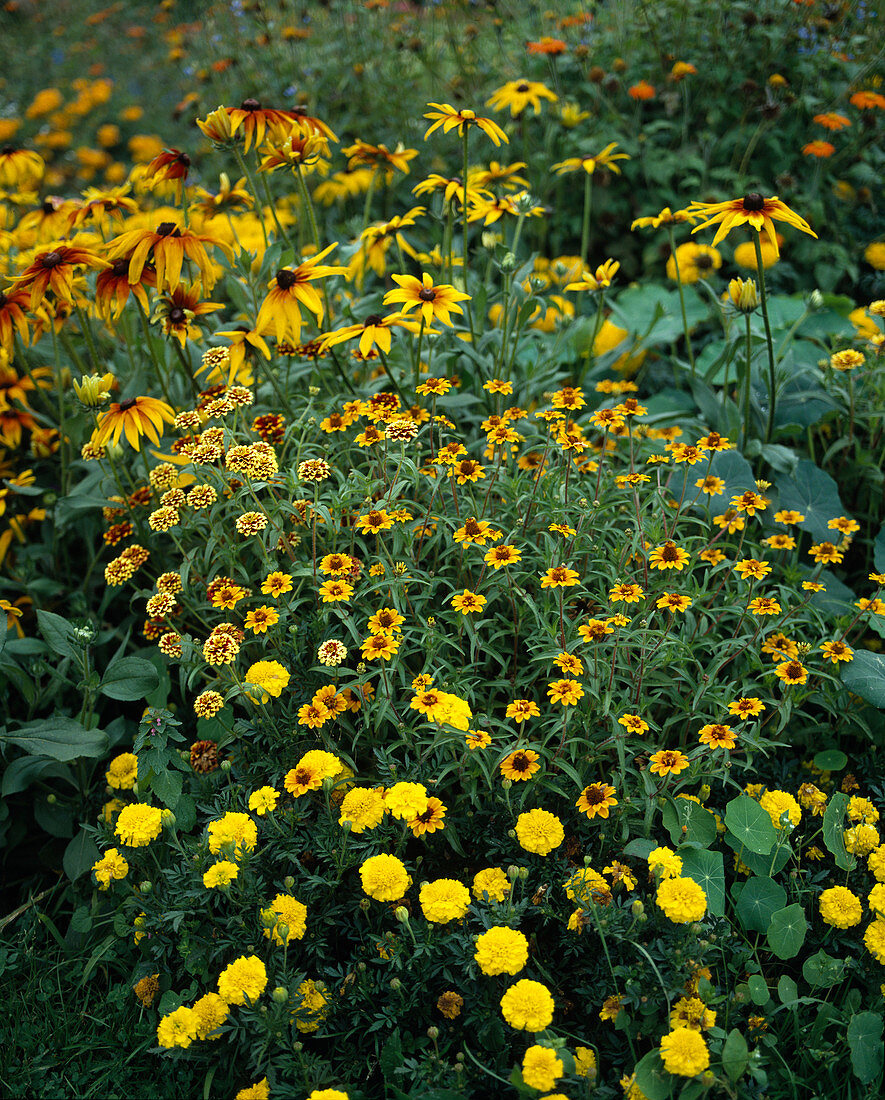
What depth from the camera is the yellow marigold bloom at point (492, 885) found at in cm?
151

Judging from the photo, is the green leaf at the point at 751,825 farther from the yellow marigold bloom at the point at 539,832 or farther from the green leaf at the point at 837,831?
the yellow marigold bloom at the point at 539,832

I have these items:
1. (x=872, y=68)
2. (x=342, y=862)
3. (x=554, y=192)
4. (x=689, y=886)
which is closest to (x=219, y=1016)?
(x=342, y=862)

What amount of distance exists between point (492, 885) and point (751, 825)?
20.5 inches

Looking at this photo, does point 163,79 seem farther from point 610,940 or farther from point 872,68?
point 610,940

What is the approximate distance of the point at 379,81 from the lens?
14.3ft

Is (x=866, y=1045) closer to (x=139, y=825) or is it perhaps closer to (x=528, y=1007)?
(x=528, y=1007)

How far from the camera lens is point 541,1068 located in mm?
1257

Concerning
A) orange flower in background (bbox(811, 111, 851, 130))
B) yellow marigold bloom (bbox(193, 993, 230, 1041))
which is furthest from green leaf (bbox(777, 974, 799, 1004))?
orange flower in background (bbox(811, 111, 851, 130))

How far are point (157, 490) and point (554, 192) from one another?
103 inches

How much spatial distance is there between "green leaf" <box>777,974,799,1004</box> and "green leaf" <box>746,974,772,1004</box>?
0.03m

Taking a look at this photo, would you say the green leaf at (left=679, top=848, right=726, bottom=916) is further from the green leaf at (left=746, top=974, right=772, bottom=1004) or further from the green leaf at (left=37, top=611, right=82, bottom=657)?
the green leaf at (left=37, top=611, right=82, bottom=657)

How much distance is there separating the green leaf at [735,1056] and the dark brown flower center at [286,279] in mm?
1749

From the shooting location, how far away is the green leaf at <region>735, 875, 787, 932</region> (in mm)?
1595

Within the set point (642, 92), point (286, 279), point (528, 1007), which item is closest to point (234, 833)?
point (528, 1007)
